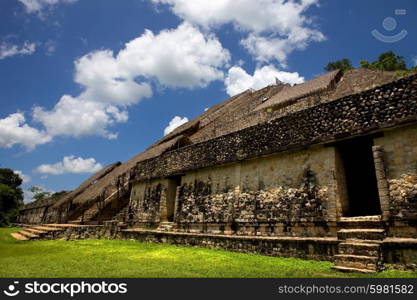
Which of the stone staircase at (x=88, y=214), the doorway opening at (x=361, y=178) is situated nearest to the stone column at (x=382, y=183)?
the doorway opening at (x=361, y=178)

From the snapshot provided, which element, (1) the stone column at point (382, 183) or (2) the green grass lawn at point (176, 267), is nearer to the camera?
(2) the green grass lawn at point (176, 267)

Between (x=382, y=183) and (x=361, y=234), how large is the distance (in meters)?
1.17

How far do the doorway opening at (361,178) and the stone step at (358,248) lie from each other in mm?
1938

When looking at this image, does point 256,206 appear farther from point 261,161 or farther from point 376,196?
point 376,196

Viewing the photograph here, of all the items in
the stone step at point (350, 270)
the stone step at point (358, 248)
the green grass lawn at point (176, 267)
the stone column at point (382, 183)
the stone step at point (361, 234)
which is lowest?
the green grass lawn at point (176, 267)

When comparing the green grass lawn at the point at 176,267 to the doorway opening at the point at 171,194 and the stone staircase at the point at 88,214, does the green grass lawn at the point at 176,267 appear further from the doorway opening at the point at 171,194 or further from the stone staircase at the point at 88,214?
the stone staircase at the point at 88,214

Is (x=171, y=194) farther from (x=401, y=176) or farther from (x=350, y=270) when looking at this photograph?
(x=401, y=176)

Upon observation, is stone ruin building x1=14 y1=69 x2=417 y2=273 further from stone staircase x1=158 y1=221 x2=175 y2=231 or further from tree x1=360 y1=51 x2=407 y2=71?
tree x1=360 y1=51 x2=407 y2=71

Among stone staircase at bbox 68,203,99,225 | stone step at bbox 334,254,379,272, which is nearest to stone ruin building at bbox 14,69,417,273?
stone step at bbox 334,254,379,272

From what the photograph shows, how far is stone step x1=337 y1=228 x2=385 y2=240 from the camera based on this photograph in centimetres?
569

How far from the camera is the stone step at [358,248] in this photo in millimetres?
5371

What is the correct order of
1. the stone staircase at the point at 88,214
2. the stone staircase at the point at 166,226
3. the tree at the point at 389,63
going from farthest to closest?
the tree at the point at 389,63, the stone staircase at the point at 88,214, the stone staircase at the point at 166,226

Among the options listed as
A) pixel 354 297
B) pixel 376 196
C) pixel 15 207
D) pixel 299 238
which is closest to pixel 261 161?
pixel 299 238

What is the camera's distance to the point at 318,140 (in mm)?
7367
